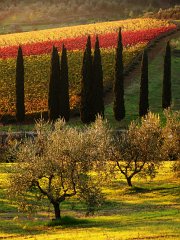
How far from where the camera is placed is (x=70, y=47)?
110m

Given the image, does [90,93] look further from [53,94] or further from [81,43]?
[81,43]

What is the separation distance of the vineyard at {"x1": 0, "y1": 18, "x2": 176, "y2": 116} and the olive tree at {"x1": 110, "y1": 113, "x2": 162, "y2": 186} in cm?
2882

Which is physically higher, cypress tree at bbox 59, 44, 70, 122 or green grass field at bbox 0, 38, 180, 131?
cypress tree at bbox 59, 44, 70, 122

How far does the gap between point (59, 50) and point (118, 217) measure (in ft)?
233

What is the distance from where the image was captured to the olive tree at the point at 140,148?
53000mm

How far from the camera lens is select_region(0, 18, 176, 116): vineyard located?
87750mm

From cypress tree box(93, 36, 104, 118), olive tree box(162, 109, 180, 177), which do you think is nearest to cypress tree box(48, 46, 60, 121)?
cypress tree box(93, 36, 104, 118)

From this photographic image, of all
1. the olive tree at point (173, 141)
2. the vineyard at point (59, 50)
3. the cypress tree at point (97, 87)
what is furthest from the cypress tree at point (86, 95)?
the olive tree at point (173, 141)

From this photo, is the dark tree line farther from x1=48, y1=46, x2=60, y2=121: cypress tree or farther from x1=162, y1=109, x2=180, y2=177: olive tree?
x1=162, y1=109, x2=180, y2=177: olive tree

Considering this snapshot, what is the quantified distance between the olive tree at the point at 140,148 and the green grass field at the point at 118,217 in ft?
6.70

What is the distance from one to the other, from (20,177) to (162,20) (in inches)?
4173

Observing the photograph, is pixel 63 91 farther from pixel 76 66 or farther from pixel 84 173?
pixel 84 173

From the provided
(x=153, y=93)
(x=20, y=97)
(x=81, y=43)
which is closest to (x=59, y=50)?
(x=81, y=43)

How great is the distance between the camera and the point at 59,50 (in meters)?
110
